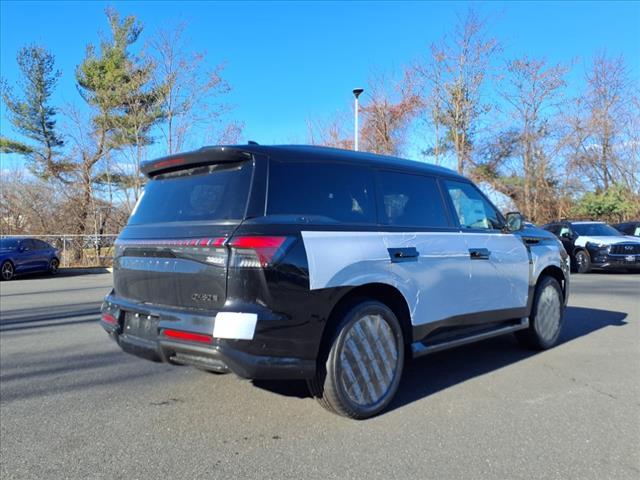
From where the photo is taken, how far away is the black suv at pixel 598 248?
1561cm

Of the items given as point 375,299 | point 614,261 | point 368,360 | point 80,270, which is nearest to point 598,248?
point 614,261

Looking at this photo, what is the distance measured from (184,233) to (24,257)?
17.5m

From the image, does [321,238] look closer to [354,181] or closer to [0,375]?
[354,181]

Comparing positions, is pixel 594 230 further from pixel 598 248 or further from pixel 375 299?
pixel 375 299

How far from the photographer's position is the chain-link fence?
23708mm

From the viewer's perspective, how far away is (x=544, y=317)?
19.6 ft

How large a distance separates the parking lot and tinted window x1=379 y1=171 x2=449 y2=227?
58.2 inches

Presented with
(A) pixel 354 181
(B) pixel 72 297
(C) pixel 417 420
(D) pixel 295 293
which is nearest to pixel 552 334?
(C) pixel 417 420

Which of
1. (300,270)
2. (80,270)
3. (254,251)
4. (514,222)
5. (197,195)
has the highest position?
(197,195)

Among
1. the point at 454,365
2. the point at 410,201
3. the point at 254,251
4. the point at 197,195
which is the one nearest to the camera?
the point at 254,251

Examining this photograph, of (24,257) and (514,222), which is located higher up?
(514,222)

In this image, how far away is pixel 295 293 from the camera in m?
3.41

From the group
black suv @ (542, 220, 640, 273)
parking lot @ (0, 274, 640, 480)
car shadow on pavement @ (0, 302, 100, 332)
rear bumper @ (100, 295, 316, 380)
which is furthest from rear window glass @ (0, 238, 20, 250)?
black suv @ (542, 220, 640, 273)

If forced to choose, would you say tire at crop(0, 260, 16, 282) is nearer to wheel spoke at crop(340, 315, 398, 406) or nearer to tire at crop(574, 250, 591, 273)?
wheel spoke at crop(340, 315, 398, 406)
